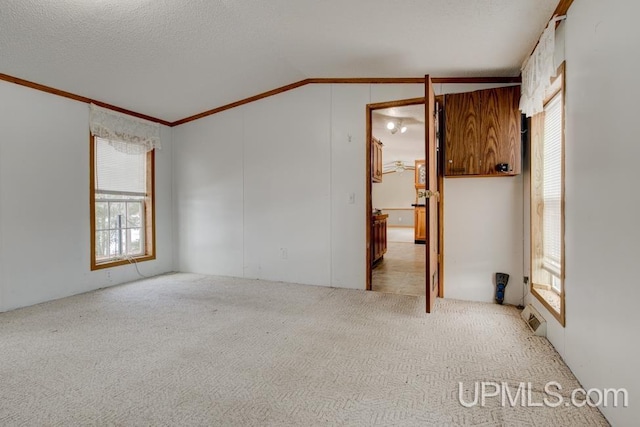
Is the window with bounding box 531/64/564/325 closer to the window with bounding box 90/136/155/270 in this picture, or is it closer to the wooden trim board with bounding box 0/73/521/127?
the wooden trim board with bounding box 0/73/521/127

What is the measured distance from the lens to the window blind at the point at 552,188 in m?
2.43

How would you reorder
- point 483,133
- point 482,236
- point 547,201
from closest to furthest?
point 547,201 → point 483,133 → point 482,236

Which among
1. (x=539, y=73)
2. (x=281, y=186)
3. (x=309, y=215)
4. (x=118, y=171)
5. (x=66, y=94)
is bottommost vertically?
(x=309, y=215)

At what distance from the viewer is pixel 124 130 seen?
402 centimetres

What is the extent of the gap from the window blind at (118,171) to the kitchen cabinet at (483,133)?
153 inches

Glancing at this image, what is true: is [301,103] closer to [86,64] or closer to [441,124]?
[441,124]

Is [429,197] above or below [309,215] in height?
above

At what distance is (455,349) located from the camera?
220 cm

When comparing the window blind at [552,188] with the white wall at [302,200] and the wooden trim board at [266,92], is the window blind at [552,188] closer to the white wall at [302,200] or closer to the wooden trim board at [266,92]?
the white wall at [302,200]

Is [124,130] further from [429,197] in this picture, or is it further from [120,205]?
[429,197]

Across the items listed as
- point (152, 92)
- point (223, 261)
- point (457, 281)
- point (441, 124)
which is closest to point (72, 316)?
point (223, 261)

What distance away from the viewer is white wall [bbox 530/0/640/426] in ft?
4.29

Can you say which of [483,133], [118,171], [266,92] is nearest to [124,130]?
[118,171]

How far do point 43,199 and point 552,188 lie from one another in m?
4.67
